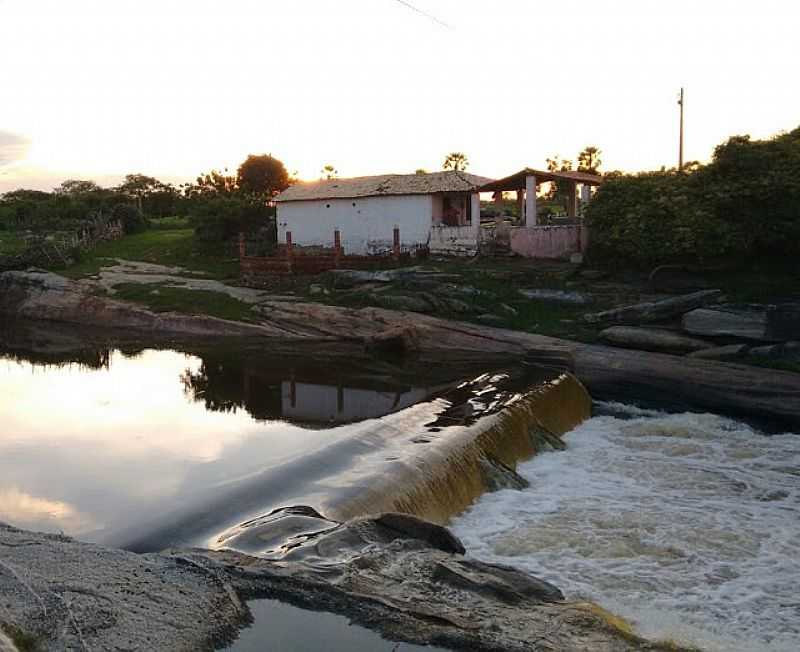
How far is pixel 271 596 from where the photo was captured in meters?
6.18

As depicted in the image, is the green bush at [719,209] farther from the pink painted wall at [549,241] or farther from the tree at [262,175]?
the tree at [262,175]

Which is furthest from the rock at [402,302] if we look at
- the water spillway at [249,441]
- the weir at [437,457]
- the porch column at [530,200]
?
the porch column at [530,200]

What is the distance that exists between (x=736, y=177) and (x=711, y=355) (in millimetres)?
7043

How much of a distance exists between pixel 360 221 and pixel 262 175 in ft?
64.0

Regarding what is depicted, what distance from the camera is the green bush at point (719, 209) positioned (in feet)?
69.6

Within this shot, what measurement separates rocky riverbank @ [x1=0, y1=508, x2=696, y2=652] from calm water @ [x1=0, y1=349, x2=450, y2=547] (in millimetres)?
2162

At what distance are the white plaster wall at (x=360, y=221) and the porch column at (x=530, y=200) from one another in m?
4.67

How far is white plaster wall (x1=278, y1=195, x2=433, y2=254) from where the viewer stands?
33.6 metres

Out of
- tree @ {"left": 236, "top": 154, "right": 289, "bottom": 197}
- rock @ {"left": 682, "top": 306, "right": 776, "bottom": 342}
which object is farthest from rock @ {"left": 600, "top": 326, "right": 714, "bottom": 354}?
tree @ {"left": 236, "top": 154, "right": 289, "bottom": 197}

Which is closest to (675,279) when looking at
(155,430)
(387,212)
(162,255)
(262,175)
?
(387,212)

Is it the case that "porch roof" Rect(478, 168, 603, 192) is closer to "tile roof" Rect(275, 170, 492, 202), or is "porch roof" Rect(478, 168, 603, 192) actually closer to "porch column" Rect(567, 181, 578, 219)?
"tile roof" Rect(275, 170, 492, 202)

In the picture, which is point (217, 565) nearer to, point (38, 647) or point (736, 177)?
point (38, 647)

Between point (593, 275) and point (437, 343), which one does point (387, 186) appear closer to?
point (593, 275)

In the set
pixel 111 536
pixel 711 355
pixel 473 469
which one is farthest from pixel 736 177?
pixel 111 536
